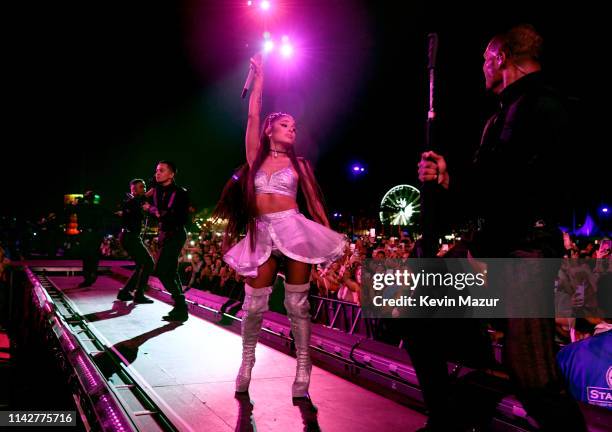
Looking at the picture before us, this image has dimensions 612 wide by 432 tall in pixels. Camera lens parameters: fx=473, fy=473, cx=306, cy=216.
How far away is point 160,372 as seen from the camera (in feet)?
11.1

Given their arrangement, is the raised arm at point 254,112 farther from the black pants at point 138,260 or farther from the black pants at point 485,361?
the black pants at point 138,260

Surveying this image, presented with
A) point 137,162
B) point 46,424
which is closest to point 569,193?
point 46,424

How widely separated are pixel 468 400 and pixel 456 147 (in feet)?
59.2

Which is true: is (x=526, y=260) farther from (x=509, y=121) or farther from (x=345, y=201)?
(x=345, y=201)

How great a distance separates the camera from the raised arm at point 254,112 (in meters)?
3.20

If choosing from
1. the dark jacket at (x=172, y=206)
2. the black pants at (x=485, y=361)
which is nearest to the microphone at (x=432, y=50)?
the black pants at (x=485, y=361)

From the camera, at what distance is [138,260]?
700 centimetres

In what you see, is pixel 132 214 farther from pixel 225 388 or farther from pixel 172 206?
pixel 225 388

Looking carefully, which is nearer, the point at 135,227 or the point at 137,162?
the point at 135,227

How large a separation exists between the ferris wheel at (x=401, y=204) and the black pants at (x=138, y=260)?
91.6ft

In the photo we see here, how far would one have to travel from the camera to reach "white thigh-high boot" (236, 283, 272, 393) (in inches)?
115

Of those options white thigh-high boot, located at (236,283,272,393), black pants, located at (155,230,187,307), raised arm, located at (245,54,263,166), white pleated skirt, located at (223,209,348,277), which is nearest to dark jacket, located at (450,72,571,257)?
white pleated skirt, located at (223,209,348,277)

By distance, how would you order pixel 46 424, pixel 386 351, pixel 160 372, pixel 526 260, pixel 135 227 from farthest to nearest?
pixel 135 227 → pixel 386 351 → pixel 160 372 → pixel 46 424 → pixel 526 260

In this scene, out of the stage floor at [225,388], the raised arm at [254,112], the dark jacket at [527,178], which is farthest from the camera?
the raised arm at [254,112]
